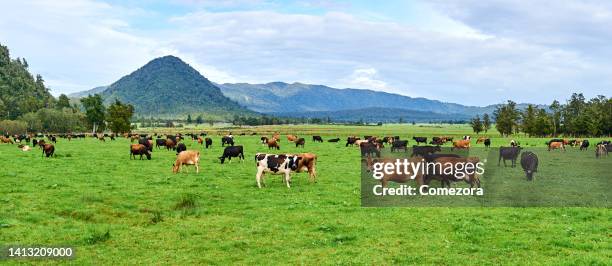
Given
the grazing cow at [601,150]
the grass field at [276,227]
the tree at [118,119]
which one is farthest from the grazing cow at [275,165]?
the tree at [118,119]

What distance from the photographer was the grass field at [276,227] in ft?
39.6

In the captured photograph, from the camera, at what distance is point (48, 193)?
20.7 metres

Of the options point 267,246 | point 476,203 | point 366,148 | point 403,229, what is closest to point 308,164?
point 476,203

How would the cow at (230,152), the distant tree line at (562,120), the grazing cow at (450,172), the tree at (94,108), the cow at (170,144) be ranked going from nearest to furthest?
the grazing cow at (450,172), the cow at (230,152), the cow at (170,144), the distant tree line at (562,120), the tree at (94,108)

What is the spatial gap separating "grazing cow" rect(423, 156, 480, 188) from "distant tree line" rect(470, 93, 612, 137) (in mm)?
104523

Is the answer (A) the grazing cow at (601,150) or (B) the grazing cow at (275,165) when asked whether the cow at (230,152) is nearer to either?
(B) the grazing cow at (275,165)

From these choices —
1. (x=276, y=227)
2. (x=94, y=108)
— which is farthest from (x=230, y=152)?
(x=94, y=108)

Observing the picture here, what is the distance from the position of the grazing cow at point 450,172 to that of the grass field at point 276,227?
160 inches

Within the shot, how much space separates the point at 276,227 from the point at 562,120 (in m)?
135

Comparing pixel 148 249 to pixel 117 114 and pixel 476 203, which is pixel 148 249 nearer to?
pixel 476 203

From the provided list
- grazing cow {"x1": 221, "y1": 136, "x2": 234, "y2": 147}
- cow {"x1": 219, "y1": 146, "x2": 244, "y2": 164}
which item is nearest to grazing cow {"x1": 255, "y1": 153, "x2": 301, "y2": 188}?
cow {"x1": 219, "y1": 146, "x2": 244, "y2": 164}

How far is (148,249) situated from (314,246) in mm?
4401

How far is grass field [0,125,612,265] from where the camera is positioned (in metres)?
12.1

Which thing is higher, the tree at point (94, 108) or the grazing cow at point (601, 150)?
the tree at point (94, 108)
